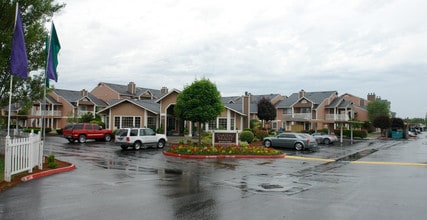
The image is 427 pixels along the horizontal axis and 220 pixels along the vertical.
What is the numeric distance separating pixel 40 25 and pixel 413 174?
17941 mm

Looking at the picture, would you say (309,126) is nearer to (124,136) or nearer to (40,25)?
(124,136)

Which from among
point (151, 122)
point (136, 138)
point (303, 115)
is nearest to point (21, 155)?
point (136, 138)

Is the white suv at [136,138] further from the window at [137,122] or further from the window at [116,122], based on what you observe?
the window at [116,122]

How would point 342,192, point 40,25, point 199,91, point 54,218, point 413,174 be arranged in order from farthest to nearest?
Answer: 1. point 199,91
2. point 40,25
3. point 413,174
4. point 342,192
5. point 54,218

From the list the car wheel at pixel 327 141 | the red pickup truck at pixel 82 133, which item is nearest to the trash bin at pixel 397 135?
the car wheel at pixel 327 141

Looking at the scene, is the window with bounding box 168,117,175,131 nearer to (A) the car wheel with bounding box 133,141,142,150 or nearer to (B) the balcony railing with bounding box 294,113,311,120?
(A) the car wheel with bounding box 133,141,142,150

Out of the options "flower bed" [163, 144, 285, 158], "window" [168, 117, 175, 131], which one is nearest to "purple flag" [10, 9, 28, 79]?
"flower bed" [163, 144, 285, 158]

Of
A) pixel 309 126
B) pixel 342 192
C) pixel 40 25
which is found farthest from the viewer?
pixel 309 126

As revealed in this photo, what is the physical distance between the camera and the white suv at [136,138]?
2625cm

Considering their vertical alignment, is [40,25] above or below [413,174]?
above

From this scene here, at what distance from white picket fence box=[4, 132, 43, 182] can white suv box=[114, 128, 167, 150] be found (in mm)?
12388

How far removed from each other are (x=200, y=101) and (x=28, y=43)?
1186 cm

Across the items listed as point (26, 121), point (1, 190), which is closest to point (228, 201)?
point (1, 190)

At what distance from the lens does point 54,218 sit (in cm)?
721
